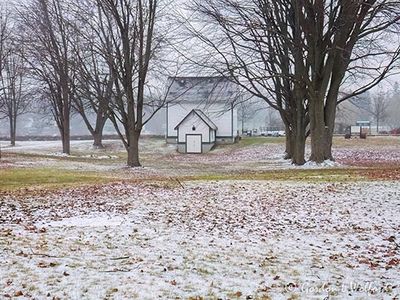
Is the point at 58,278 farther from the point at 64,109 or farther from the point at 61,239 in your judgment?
the point at 64,109

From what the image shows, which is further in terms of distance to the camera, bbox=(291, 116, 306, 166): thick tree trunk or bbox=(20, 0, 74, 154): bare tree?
bbox=(20, 0, 74, 154): bare tree

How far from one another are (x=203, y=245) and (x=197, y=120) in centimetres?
4972

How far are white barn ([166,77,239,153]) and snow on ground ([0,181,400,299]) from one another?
42.5m

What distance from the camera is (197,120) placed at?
189ft

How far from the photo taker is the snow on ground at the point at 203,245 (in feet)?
19.2

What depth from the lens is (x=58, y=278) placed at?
237 inches

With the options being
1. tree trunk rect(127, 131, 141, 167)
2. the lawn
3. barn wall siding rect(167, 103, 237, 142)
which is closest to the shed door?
barn wall siding rect(167, 103, 237, 142)

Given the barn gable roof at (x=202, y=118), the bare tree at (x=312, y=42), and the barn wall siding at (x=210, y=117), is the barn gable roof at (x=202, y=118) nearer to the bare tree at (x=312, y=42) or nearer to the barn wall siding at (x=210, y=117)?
the barn wall siding at (x=210, y=117)

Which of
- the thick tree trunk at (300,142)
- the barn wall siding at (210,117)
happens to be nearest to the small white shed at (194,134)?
the barn wall siding at (210,117)

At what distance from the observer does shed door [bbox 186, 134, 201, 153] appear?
56750mm

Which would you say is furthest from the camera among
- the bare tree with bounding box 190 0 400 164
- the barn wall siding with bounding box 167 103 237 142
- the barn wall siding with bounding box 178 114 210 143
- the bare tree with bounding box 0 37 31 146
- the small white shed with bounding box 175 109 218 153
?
the barn wall siding with bounding box 167 103 237 142

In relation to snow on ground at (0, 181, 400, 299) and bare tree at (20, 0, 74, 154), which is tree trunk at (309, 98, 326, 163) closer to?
snow on ground at (0, 181, 400, 299)

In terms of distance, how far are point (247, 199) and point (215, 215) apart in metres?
2.30

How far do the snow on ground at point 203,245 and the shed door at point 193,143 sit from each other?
42.6 m
